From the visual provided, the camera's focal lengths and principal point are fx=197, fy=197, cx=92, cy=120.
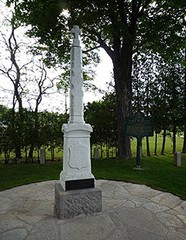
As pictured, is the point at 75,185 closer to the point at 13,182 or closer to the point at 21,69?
the point at 13,182

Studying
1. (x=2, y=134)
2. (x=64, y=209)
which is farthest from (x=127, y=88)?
(x=64, y=209)

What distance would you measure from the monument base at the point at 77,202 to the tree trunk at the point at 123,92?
5672 mm

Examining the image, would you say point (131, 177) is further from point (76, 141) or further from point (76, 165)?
point (76, 141)

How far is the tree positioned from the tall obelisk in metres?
4.42

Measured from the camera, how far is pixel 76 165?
334 cm

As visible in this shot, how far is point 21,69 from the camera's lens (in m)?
11.5

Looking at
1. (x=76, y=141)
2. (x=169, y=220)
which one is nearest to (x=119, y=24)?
(x=76, y=141)

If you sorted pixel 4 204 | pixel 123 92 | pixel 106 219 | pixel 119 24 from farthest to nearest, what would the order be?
pixel 123 92
pixel 119 24
pixel 4 204
pixel 106 219

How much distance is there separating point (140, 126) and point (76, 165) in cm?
453

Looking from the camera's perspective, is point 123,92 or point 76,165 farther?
point 123,92

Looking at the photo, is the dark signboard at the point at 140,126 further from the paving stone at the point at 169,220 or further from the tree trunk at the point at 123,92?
the paving stone at the point at 169,220

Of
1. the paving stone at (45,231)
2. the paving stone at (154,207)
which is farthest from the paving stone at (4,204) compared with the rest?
the paving stone at (154,207)

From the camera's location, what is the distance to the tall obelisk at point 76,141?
3297mm

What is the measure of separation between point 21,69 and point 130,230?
1089 cm
